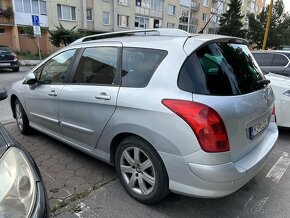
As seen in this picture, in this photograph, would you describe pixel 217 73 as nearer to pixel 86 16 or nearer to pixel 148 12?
pixel 86 16

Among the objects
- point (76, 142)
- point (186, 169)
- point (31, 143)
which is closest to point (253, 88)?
point (186, 169)

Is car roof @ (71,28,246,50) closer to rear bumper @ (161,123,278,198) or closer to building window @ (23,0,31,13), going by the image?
rear bumper @ (161,123,278,198)

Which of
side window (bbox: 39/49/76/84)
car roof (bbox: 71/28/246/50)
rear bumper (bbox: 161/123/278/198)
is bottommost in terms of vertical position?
rear bumper (bbox: 161/123/278/198)

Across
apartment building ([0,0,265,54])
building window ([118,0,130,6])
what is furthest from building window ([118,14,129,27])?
building window ([118,0,130,6])

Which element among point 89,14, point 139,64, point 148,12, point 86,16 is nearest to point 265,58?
point 139,64

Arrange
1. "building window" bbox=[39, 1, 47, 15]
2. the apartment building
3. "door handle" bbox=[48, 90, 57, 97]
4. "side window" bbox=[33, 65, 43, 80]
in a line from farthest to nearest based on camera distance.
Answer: "building window" bbox=[39, 1, 47, 15]
the apartment building
"side window" bbox=[33, 65, 43, 80]
"door handle" bbox=[48, 90, 57, 97]

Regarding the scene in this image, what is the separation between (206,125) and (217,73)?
0.52 metres

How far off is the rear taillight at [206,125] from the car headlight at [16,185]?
1181 millimetres

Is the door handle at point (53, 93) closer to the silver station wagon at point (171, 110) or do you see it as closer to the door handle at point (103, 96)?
the silver station wagon at point (171, 110)

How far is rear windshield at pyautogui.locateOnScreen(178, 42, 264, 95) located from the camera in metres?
2.14

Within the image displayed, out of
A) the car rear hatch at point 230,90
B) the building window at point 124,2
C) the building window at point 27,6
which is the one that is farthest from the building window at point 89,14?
the car rear hatch at point 230,90

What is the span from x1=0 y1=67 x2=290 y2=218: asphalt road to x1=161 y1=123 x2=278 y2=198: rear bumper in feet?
1.45

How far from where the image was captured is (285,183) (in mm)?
3094

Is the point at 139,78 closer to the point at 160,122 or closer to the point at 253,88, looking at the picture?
the point at 160,122
